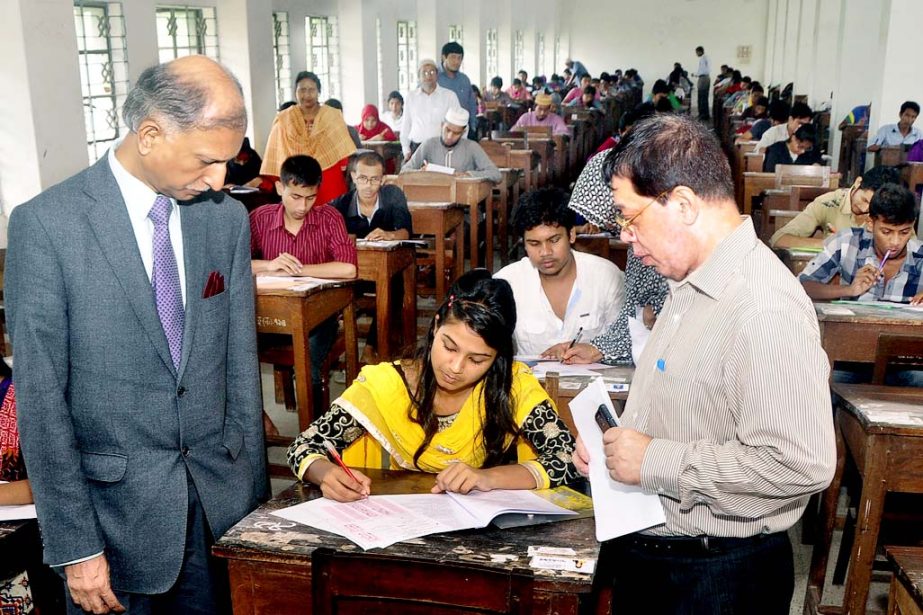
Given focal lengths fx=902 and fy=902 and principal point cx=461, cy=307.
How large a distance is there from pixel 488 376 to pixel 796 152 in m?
6.05

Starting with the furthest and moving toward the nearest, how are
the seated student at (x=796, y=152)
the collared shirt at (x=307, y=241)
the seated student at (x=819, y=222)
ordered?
the seated student at (x=796, y=152)
the seated student at (x=819, y=222)
the collared shirt at (x=307, y=241)

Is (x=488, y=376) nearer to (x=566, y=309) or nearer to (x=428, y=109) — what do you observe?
(x=566, y=309)

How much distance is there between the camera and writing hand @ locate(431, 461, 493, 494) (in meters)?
1.72

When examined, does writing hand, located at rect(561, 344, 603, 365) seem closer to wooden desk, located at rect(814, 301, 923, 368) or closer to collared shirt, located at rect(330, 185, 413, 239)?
wooden desk, located at rect(814, 301, 923, 368)

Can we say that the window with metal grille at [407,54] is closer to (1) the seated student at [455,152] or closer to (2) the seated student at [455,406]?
(1) the seated student at [455,152]

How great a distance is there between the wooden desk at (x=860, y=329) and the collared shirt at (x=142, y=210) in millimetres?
2035

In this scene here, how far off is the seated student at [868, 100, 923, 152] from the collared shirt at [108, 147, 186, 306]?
24.0 feet

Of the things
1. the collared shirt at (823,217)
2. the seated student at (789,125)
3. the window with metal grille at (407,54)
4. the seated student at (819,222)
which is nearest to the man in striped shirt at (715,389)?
the seated student at (819,222)

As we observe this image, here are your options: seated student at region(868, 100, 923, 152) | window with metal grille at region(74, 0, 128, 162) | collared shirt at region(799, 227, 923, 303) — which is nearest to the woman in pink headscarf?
window with metal grille at region(74, 0, 128, 162)

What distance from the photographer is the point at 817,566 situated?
103 inches

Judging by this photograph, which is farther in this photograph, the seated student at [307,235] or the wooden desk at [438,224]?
the wooden desk at [438,224]

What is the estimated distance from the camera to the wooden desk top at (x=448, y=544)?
143 centimetres

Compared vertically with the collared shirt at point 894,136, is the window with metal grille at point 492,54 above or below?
above

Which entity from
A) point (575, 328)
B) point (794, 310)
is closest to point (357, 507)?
point (794, 310)
